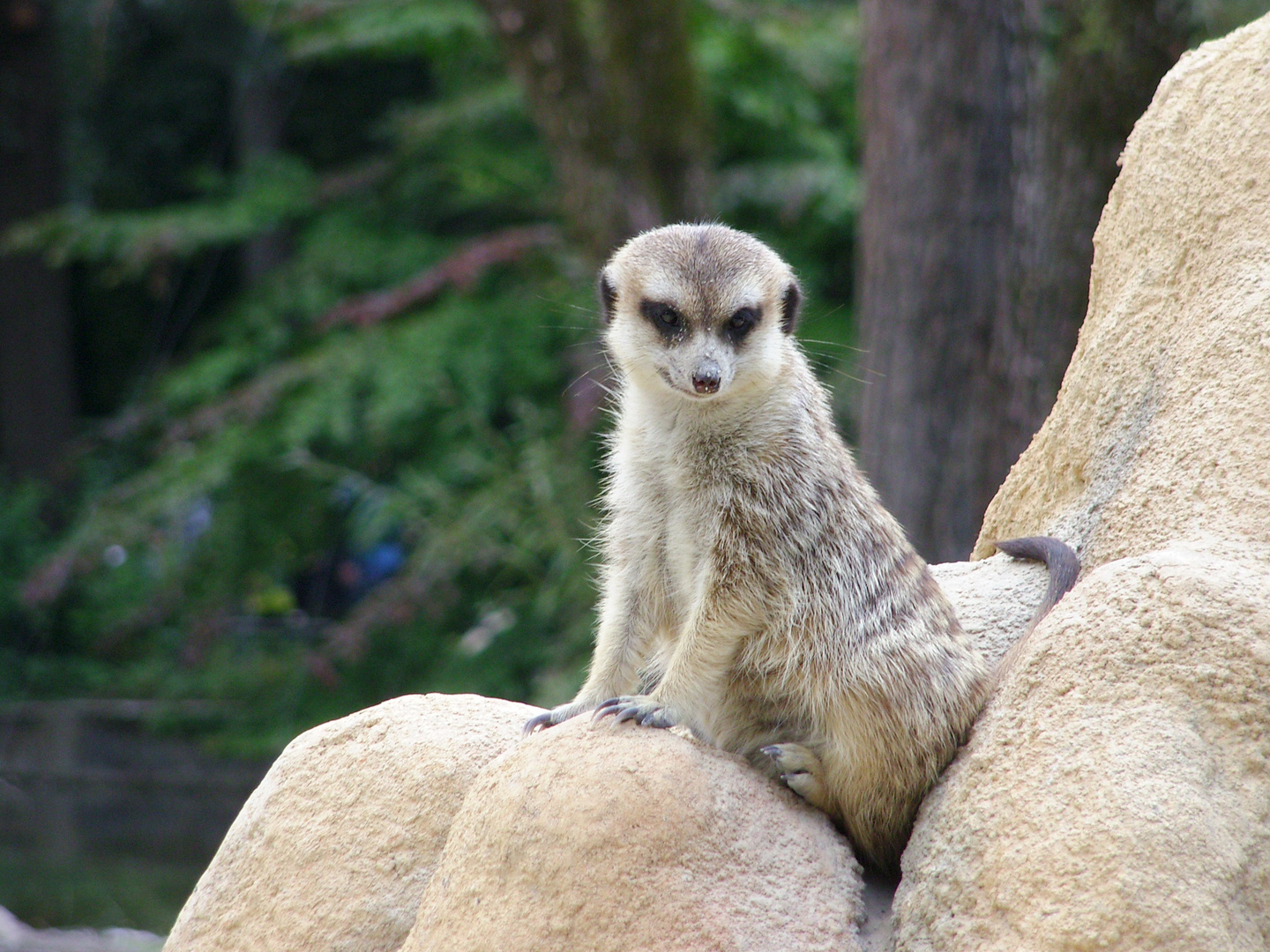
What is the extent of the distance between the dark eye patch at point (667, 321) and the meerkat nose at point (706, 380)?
0.55 ft

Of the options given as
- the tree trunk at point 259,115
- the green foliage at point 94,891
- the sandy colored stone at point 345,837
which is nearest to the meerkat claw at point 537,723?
the sandy colored stone at point 345,837

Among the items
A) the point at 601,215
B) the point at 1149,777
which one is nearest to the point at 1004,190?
the point at 601,215

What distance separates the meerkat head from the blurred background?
46.1 inches

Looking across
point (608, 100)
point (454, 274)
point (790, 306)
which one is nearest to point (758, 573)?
point (790, 306)

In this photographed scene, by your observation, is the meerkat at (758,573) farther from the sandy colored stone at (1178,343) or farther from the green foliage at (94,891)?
the green foliage at (94,891)

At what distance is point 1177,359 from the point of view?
2.56 meters

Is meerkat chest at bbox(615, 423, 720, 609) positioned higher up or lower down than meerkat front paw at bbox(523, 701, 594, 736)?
higher up

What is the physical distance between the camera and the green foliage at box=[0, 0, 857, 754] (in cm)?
695

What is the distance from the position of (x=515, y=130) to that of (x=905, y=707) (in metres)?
6.94

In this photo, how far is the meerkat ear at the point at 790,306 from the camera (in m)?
2.84

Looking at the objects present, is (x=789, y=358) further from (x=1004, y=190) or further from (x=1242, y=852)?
(x=1004, y=190)

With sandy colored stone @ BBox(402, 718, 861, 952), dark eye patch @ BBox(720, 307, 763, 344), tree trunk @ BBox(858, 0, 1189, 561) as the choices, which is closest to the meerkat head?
dark eye patch @ BBox(720, 307, 763, 344)

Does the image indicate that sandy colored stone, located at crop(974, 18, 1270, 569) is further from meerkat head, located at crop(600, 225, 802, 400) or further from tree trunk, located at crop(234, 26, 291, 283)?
tree trunk, located at crop(234, 26, 291, 283)

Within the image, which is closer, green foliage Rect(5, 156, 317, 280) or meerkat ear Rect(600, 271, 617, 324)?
meerkat ear Rect(600, 271, 617, 324)
